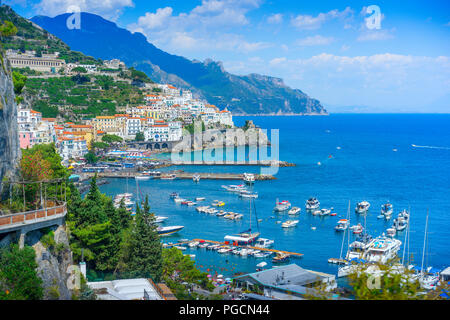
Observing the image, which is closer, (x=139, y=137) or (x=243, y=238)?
(x=243, y=238)

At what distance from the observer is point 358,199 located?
29.9 meters

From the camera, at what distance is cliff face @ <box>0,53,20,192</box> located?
8047 millimetres

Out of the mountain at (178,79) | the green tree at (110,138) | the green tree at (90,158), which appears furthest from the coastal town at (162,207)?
the mountain at (178,79)

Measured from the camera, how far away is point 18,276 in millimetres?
6762

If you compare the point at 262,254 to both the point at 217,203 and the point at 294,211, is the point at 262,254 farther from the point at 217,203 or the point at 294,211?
the point at 217,203

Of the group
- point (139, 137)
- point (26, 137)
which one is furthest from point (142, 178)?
point (139, 137)

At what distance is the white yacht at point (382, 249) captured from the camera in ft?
60.3

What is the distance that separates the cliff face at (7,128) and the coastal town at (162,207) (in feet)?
0.18

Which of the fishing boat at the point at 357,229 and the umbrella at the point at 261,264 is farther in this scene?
the fishing boat at the point at 357,229

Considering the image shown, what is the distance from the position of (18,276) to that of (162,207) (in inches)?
811

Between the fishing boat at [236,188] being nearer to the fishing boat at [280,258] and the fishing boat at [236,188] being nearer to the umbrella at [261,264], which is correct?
the fishing boat at [280,258]

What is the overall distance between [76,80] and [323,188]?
126ft

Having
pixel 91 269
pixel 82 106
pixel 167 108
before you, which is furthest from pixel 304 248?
pixel 167 108
